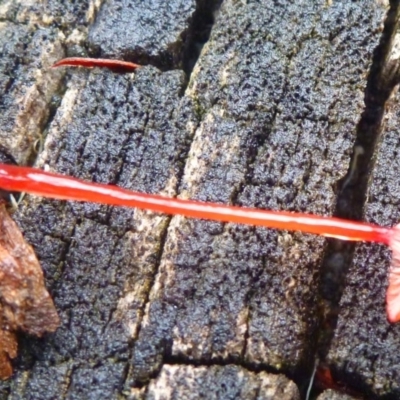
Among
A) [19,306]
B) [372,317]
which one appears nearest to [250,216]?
[372,317]

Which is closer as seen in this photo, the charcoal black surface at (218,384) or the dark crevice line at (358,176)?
the charcoal black surface at (218,384)

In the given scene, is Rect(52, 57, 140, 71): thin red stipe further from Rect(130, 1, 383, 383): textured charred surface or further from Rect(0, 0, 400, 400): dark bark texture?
Rect(130, 1, 383, 383): textured charred surface

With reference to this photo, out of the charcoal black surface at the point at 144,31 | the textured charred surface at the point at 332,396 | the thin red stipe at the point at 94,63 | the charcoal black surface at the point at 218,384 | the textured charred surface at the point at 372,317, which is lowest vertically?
the charcoal black surface at the point at 218,384

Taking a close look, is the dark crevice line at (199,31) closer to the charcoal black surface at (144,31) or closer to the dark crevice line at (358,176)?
the charcoal black surface at (144,31)

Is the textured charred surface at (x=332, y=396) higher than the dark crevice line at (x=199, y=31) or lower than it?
lower

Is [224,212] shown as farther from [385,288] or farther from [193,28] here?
[193,28]

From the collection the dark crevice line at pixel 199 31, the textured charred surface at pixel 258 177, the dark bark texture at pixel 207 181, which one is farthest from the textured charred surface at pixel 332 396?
the dark crevice line at pixel 199 31

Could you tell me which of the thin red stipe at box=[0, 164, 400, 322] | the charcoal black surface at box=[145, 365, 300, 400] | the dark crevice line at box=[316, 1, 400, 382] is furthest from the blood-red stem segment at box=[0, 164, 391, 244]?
the charcoal black surface at box=[145, 365, 300, 400]
